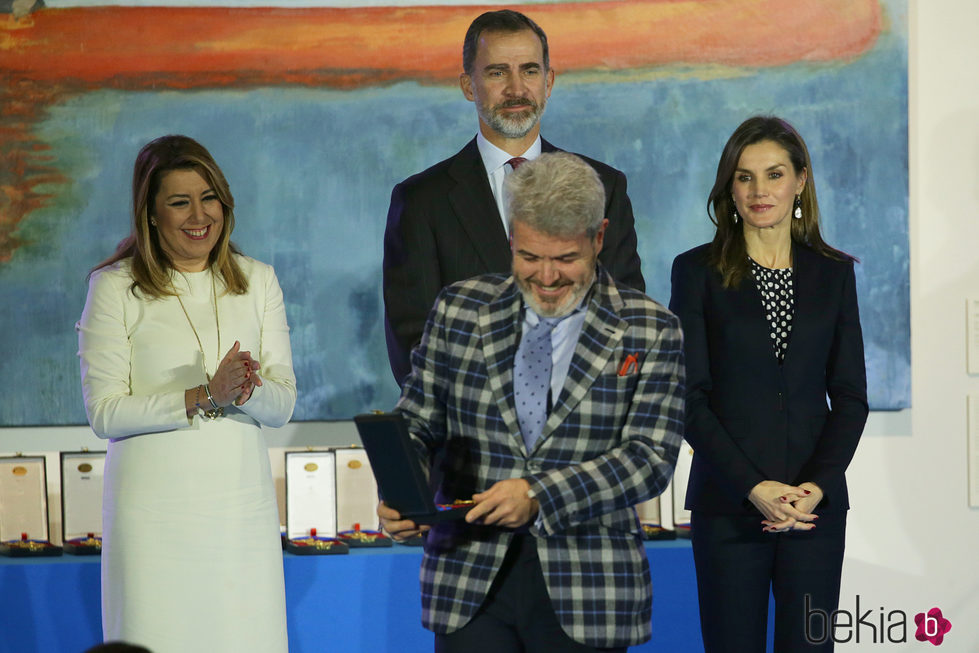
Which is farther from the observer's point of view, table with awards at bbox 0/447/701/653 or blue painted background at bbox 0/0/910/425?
blue painted background at bbox 0/0/910/425

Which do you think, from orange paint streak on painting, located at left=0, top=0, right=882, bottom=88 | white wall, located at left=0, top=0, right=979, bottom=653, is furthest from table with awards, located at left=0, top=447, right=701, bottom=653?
orange paint streak on painting, located at left=0, top=0, right=882, bottom=88

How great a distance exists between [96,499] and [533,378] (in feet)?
7.17

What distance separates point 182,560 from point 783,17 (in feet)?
9.48

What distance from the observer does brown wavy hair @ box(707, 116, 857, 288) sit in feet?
9.30

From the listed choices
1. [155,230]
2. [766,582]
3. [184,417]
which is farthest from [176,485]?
[766,582]

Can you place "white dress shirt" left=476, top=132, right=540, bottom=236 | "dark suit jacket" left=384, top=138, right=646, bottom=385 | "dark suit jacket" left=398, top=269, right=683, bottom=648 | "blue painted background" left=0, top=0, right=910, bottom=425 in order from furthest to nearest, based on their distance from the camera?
1. "blue painted background" left=0, top=0, right=910, bottom=425
2. "white dress shirt" left=476, top=132, right=540, bottom=236
3. "dark suit jacket" left=384, top=138, right=646, bottom=385
4. "dark suit jacket" left=398, top=269, right=683, bottom=648

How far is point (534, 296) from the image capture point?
6.35 ft

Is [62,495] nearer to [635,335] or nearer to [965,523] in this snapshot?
[635,335]

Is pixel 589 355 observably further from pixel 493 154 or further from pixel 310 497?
pixel 310 497

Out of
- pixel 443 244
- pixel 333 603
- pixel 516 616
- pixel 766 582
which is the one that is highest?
pixel 443 244

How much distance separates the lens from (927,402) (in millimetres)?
4082

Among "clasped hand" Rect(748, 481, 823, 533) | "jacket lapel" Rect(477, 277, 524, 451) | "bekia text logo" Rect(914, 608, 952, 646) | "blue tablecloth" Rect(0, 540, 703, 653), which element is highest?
"jacket lapel" Rect(477, 277, 524, 451)

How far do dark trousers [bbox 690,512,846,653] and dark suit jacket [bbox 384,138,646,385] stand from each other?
692 millimetres

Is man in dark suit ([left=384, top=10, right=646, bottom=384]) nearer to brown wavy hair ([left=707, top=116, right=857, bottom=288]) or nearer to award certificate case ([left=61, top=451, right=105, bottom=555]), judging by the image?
brown wavy hair ([left=707, top=116, right=857, bottom=288])
